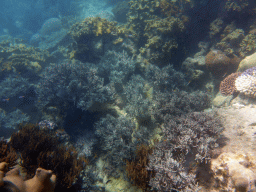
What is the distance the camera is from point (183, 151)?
147 inches

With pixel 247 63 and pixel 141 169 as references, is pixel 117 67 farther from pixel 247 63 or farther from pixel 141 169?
pixel 247 63

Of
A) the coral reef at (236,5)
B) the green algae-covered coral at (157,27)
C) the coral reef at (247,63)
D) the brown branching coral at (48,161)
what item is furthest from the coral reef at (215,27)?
the brown branching coral at (48,161)

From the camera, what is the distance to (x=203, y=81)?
7086mm

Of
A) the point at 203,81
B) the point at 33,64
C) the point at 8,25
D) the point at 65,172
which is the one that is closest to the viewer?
the point at 65,172

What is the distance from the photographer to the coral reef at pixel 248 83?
480 cm

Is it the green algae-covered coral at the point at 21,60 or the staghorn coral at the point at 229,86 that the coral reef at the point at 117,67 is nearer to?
the staghorn coral at the point at 229,86

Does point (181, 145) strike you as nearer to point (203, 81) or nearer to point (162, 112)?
point (162, 112)

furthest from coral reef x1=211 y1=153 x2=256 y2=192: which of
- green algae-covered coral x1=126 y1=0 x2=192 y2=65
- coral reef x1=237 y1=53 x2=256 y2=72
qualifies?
green algae-covered coral x1=126 y1=0 x2=192 y2=65

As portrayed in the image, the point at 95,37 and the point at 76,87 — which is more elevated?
the point at 95,37

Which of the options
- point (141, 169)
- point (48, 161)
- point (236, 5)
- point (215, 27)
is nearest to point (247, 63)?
point (215, 27)

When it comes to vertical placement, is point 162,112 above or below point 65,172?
above

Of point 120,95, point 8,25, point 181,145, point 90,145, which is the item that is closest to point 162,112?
point 181,145

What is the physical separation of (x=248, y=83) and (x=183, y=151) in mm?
3749

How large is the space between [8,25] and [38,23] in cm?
741
